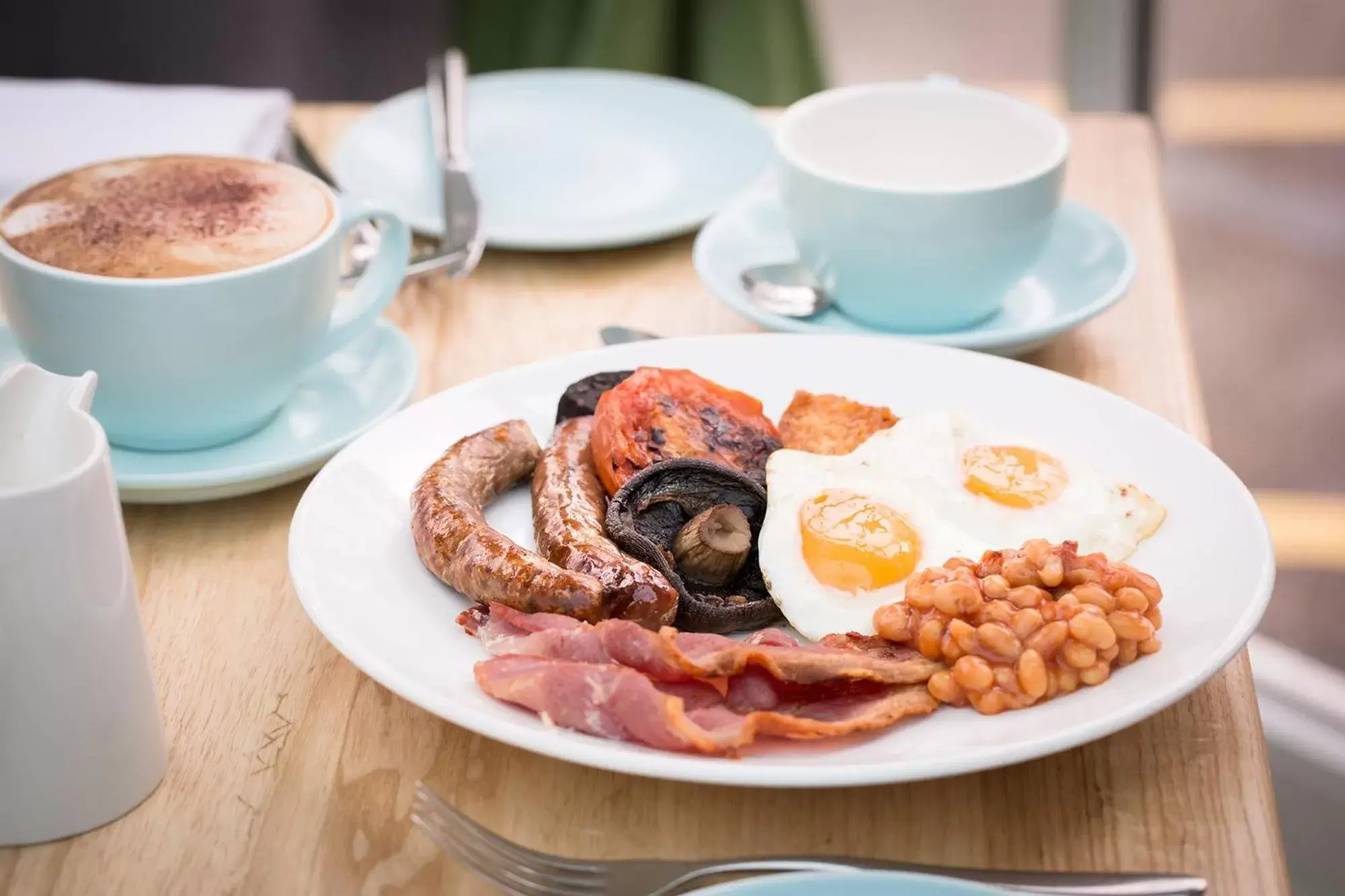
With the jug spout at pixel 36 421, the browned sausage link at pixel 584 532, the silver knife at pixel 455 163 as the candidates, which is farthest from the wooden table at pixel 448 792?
the silver knife at pixel 455 163

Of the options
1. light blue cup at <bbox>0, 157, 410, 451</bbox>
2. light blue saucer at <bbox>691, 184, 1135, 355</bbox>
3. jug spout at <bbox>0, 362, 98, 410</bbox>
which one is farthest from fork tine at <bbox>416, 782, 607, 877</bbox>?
light blue saucer at <bbox>691, 184, 1135, 355</bbox>

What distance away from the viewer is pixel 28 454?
3.83 feet

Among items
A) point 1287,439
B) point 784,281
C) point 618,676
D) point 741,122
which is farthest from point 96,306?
point 1287,439

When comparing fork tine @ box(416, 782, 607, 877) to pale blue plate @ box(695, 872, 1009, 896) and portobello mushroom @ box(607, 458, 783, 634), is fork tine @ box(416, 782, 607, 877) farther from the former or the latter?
portobello mushroom @ box(607, 458, 783, 634)

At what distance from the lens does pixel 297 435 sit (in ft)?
5.65

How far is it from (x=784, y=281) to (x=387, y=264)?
584 mm

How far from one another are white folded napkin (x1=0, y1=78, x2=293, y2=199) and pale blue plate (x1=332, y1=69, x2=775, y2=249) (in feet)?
0.51

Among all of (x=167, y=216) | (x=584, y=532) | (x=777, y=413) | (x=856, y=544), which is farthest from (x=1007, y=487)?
(x=167, y=216)

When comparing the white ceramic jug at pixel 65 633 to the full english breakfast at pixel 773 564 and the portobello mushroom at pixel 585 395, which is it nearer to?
the full english breakfast at pixel 773 564

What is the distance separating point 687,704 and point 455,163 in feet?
4.44

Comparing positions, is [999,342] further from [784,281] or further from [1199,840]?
[1199,840]

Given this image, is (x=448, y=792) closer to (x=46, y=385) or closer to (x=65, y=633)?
(x=65, y=633)

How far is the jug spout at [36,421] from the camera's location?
1149mm

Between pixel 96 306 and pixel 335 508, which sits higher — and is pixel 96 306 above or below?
above
